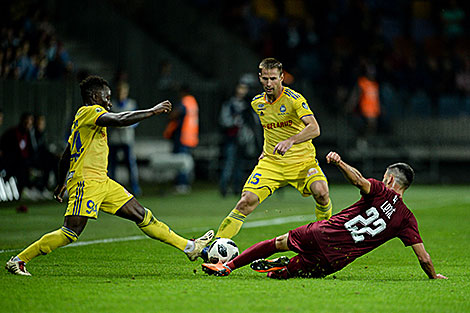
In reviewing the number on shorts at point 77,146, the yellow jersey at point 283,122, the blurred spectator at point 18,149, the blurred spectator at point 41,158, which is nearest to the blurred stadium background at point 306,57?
the blurred spectator at point 41,158

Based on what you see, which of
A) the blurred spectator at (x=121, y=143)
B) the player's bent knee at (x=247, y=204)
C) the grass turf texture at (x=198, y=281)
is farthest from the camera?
the blurred spectator at (x=121, y=143)

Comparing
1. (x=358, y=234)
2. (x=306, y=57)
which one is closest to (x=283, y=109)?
(x=358, y=234)

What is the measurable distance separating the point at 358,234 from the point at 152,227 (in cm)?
213

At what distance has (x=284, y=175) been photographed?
1005 centimetres

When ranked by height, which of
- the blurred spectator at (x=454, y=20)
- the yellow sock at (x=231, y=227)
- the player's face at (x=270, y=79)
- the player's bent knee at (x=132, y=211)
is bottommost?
the yellow sock at (x=231, y=227)

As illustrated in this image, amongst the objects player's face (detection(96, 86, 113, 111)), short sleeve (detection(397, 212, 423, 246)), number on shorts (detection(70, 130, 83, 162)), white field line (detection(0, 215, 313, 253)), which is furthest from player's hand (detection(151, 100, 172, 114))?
white field line (detection(0, 215, 313, 253))

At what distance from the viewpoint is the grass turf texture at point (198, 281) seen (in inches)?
268

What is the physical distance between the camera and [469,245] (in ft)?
37.2

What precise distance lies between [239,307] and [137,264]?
2.88 meters

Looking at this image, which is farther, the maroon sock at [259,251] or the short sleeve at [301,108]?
the short sleeve at [301,108]

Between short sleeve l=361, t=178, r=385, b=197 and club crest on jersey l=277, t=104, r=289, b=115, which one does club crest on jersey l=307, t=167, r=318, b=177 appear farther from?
short sleeve l=361, t=178, r=385, b=197

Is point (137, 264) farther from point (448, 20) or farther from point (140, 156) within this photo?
point (448, 20)

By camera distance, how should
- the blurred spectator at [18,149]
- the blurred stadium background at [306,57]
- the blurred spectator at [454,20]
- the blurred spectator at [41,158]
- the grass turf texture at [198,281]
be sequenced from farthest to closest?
1. the blurred spectator at [454,20]
2. the blurred stadium background at [306,57]
3. the blurred spectator at [41,158]
4. the blurred spectator at [18,149]
5. the grass turf texture at [198,281]

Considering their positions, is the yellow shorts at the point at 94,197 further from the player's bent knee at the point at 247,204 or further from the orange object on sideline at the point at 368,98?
the orange object on sideline at the point at 368,98
